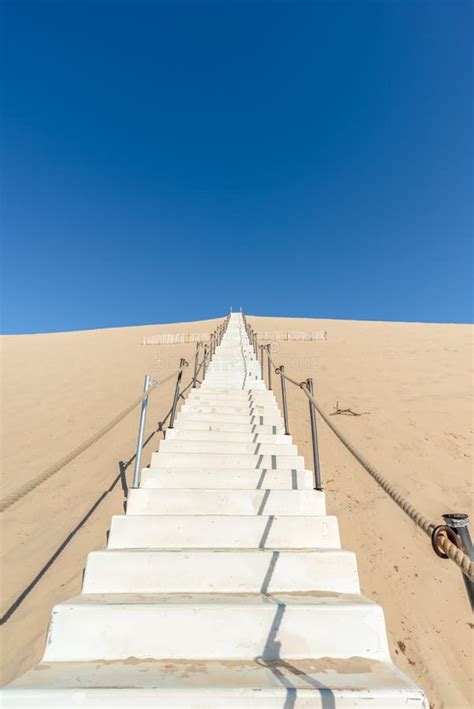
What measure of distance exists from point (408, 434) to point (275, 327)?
16.5m

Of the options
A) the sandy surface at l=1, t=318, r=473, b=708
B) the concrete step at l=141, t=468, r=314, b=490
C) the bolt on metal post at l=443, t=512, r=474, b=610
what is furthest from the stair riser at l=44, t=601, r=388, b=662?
the concrete step at l=141, t=468, r=314, b=490

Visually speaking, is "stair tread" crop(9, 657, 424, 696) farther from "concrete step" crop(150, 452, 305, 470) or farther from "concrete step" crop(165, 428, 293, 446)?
"concrete step" crop(165, 428, 293, 446)

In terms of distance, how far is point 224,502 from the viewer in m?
2.63

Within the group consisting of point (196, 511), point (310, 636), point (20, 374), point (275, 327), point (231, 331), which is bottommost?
point (310, 636)

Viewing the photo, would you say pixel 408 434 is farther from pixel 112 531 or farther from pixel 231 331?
pixel 231 331

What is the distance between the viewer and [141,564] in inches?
79.8

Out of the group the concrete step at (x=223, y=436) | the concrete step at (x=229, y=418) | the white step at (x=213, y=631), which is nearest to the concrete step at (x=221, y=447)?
the concrete step at (x=223, y=436)

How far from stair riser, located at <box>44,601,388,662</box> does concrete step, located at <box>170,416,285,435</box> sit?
2.25 metres

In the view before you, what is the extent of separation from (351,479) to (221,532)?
94.1 inches

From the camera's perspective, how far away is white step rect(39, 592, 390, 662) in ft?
5.32

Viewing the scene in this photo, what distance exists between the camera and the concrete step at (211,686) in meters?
1.30

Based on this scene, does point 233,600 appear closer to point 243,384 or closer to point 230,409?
point 230,409

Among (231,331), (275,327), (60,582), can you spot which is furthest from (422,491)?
(275,327)

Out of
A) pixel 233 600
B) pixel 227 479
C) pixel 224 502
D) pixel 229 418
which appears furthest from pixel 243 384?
pixel 233 600
